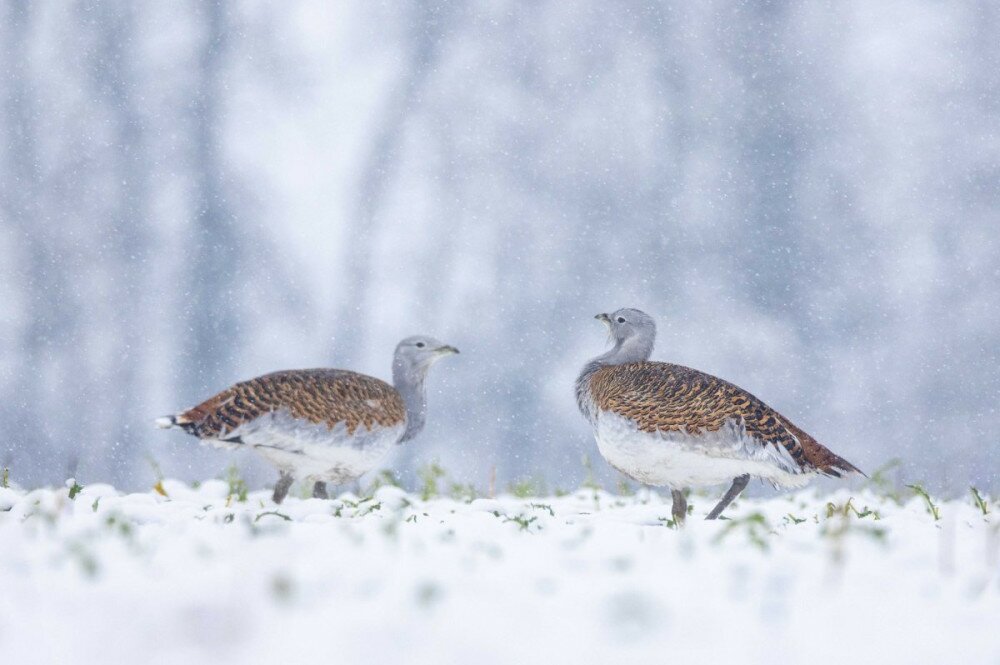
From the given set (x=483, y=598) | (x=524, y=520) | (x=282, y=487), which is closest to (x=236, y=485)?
(x=282, y=487)

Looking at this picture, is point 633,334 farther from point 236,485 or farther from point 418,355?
point 236,485

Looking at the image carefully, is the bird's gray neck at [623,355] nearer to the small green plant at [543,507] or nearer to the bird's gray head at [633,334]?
the bird's gray head at [633,334]

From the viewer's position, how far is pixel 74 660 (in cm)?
242

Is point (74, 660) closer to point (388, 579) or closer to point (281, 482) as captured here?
point (388, 579)

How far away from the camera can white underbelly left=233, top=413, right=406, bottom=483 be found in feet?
21.2

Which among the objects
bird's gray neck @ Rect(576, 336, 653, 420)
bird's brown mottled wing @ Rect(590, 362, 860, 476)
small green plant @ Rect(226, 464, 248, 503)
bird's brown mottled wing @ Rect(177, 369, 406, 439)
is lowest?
small green plant @ Rect(226, 464, 248, 503)

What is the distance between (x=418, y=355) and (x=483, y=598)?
5.38 m

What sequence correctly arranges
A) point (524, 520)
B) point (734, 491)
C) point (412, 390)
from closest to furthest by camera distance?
point (524, 520)
point (734, 491)
point (412, 390)

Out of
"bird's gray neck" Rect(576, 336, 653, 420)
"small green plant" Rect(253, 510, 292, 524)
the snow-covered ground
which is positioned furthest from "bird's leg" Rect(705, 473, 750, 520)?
"small green plant" Rect(253, 510, 292, 524)

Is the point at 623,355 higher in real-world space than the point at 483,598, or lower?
higher

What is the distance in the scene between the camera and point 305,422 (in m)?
6.54

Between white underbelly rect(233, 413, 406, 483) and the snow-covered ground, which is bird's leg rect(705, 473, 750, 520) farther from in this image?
white underbelly rect(233, 413, 406, 483)

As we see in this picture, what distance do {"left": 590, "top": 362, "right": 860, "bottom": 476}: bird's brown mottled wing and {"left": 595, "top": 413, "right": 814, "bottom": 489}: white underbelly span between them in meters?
0.05

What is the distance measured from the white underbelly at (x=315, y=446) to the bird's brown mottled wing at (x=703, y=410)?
1730 millimetres
